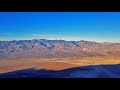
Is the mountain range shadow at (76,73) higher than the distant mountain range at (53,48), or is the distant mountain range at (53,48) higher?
the distant mountain range at (53,48)

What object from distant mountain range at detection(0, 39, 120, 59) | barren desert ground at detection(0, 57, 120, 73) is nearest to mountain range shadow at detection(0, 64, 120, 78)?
barren desert ground at detection(0, 57, 120, 73)

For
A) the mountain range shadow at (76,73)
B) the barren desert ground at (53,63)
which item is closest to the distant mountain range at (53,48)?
the barren desert ground at (53,63)

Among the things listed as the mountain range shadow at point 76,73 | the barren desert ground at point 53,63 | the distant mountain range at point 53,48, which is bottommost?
the mountain range shadow at point 76,73

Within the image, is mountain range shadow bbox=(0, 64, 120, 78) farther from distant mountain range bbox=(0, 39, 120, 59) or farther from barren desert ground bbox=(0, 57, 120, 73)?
distant mountain range bbox=(0, 39, 120, 59)

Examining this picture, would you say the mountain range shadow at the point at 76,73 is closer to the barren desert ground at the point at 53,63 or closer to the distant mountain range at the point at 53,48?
the barren desert ground at the point at 53,63

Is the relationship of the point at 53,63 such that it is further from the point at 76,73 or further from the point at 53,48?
the point at 76,73
